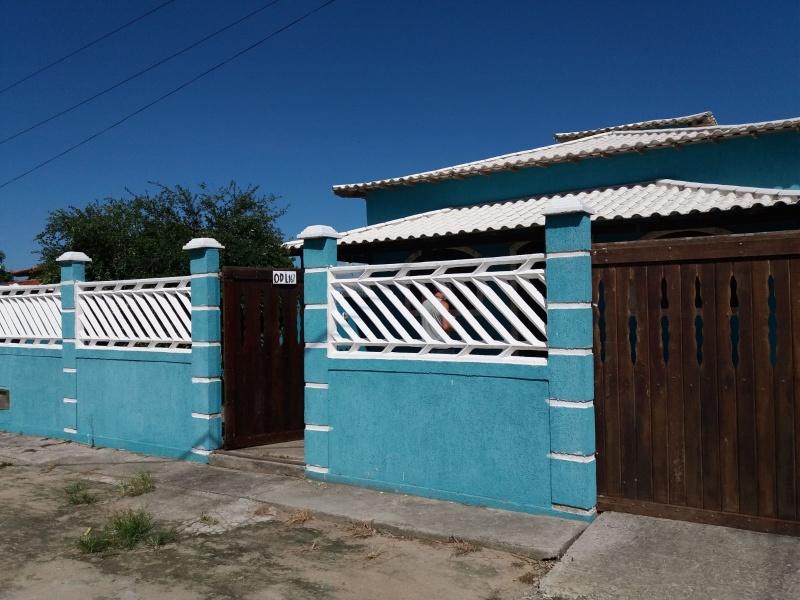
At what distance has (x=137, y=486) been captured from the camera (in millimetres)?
6723

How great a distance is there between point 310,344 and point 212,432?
1.91m

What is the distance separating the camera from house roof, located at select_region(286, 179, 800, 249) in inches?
287

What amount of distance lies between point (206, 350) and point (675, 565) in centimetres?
529

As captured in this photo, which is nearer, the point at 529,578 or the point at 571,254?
the point at 529,578

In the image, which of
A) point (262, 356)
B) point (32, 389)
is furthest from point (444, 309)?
point (32, 389)

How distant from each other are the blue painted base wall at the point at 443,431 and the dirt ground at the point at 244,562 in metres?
0.78

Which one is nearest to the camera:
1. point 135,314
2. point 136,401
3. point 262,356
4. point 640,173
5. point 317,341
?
point 317,341

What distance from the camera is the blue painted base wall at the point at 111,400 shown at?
8.04 metres

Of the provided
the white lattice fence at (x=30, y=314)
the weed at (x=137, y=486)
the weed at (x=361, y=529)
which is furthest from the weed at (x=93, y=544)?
the white lattice fence at (x=30, y=314)

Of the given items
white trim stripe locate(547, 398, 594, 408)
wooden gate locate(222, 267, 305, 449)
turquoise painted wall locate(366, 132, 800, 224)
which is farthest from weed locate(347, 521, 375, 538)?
turquoise painted wall locate(366, 132, 800, 224)

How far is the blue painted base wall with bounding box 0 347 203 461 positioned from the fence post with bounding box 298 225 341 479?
167 centimetres

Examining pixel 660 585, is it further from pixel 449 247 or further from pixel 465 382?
pixel 449 247

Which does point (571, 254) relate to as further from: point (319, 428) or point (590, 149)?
point (590, 149)

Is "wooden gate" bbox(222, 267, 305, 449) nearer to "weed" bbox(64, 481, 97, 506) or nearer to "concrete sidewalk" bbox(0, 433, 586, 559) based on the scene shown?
"concrete sidewalk" bbox(0, 433, 586, 559)
